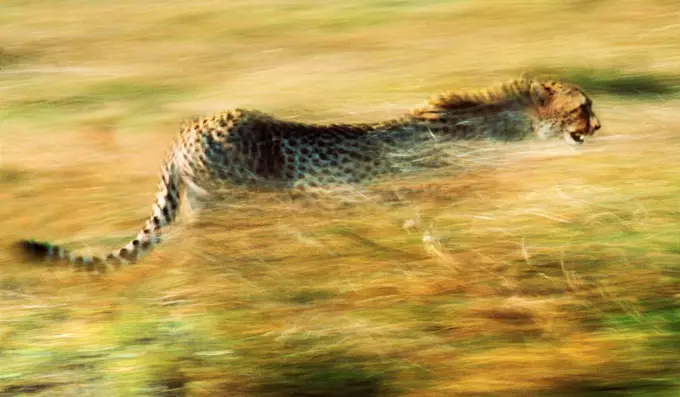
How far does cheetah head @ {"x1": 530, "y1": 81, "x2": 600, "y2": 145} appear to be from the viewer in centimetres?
549

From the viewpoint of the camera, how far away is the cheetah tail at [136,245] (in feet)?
15.0

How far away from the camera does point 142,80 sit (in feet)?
28.4

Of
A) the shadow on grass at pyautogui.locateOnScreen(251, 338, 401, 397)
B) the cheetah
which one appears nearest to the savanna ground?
the shadow on grass at pyautogui.locateOnScreen(251, 338, 401, 397)

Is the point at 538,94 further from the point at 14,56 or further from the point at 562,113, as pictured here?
the point at 14,56

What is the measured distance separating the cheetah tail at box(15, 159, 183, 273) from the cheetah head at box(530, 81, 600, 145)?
137 cm

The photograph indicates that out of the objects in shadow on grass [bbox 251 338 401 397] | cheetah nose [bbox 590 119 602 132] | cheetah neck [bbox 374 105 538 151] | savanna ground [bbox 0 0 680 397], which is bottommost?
shadow on grass [bbox 251 338 401 397]

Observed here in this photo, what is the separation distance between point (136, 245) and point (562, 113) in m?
1.72

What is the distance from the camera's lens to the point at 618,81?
759 centimetres

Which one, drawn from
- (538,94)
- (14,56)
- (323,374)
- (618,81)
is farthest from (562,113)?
(14,56)

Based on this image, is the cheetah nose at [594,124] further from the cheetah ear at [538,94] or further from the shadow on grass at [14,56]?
the shadow on grass at [14,56]

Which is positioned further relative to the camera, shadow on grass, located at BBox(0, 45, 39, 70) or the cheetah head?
shadow on grass, located at BBox(0, 45, 39, 70)

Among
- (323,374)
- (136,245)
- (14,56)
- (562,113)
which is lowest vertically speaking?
(323,374)

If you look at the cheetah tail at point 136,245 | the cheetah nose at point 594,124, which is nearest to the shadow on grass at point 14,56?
the cheetah tail at point 136,245

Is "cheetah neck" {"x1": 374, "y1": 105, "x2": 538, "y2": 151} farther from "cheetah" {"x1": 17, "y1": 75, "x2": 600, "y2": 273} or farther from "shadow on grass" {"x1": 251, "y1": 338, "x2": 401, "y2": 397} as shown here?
"shadow on grass" {"x1": 251, "y1": 338, "x2": 401, "y2": 397}
